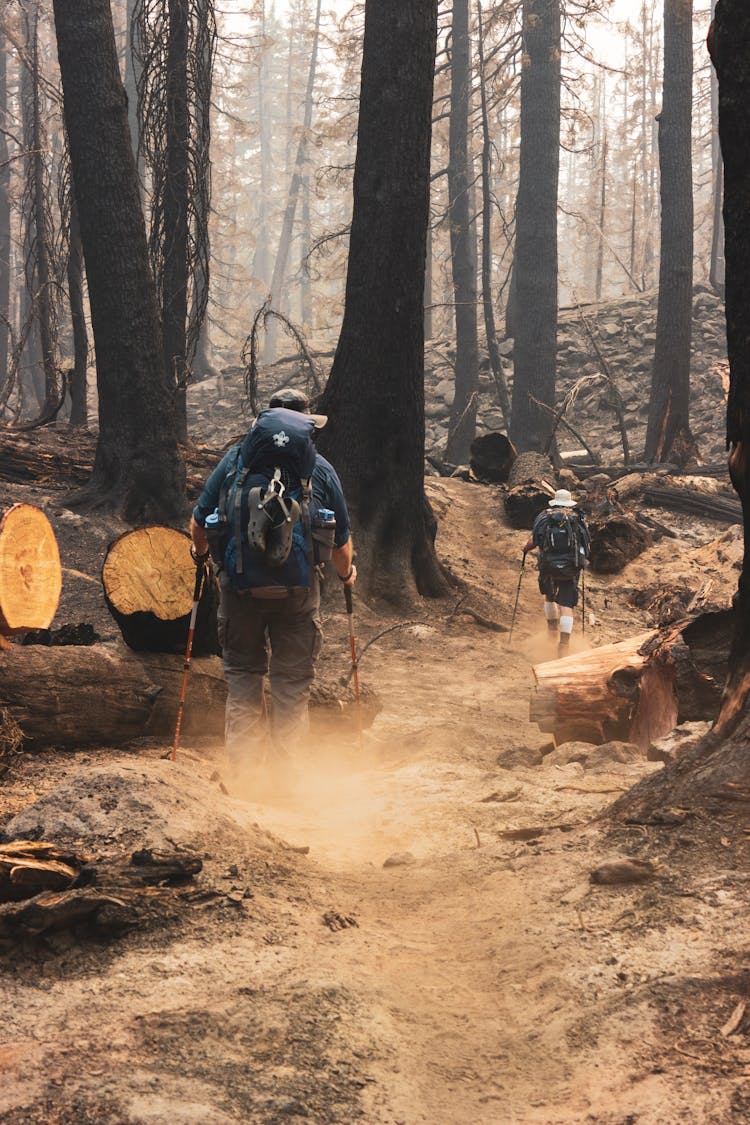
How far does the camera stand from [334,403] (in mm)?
10992

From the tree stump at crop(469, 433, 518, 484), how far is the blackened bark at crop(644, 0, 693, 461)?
3714 millimetres

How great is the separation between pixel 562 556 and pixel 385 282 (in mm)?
3884

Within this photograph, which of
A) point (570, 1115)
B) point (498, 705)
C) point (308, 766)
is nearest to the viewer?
point (570, 1115)

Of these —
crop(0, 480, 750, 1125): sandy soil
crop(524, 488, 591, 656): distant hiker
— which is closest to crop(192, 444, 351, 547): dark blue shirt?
crop(0, 480, 750, 1125): sandy soil

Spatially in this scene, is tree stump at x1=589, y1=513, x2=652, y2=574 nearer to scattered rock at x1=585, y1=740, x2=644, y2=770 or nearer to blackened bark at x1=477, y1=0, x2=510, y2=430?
blackened bark at x1=477, y1=0, x2=510, y2=430

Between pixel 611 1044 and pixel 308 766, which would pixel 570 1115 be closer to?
pixel 611 1044

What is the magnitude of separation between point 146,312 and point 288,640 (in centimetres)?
648

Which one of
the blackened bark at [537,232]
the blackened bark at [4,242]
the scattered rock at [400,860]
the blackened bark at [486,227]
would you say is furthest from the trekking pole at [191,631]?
the blackened bark at [4,242]

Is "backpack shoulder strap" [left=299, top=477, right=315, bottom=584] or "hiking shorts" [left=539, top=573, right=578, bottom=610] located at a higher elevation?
"backpack shoulder strap" [left=299, top=477, right=315, bottom=584]

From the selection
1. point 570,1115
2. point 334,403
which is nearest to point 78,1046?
point 570,1115

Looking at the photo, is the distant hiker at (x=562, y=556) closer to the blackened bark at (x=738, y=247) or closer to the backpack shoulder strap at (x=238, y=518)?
the backpack shoulder strap at (x=238, y=518)

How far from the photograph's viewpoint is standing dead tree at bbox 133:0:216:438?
12461mm

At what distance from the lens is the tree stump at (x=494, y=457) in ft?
55.9

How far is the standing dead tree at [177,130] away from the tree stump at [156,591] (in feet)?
20.2
